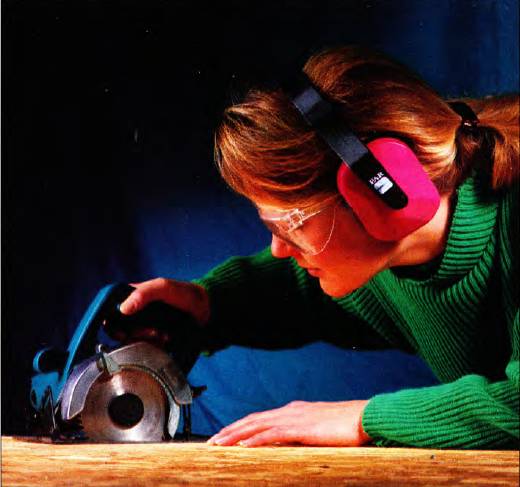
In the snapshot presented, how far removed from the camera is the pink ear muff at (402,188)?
38.2 inches

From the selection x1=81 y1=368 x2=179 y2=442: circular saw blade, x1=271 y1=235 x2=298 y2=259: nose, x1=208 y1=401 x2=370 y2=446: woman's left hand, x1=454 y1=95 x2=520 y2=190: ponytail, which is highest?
x1=454 y1=95 x2=520 y2=190: ponytail

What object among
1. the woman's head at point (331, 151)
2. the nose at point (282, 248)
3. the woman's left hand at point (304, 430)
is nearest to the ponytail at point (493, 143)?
the woman's head at point (331, 151)

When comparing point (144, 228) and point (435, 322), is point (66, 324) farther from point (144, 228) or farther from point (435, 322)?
point (435, 322)

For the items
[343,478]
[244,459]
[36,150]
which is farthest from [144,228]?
[343,478]

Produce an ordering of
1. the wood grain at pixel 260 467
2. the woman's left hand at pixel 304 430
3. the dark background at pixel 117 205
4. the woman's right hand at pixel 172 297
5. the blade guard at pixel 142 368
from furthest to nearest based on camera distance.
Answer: the dark background at pixel 117 205 → the woman's right hand at pixel 172 297 → the blade guard at pixel 142 368 → the woman's left hand at pixel 304 430 → the wood grain at pixel 260 467

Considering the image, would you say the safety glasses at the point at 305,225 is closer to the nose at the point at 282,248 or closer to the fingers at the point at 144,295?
the nose at the point at 282,248

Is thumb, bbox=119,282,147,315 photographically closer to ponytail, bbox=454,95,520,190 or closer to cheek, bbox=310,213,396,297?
cheek, bbox=310,213,396,297

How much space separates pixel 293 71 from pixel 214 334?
655mm

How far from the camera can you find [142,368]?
123 centimetres

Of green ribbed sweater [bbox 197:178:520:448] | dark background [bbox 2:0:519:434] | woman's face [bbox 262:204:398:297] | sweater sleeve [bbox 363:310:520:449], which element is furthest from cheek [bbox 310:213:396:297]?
dark background [bbox 2:0:519:434]

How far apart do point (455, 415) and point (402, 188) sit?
30cm

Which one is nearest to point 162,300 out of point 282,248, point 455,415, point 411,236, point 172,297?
point 172,297

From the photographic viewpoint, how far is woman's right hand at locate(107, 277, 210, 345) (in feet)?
4.19

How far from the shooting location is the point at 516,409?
972 millimetres
